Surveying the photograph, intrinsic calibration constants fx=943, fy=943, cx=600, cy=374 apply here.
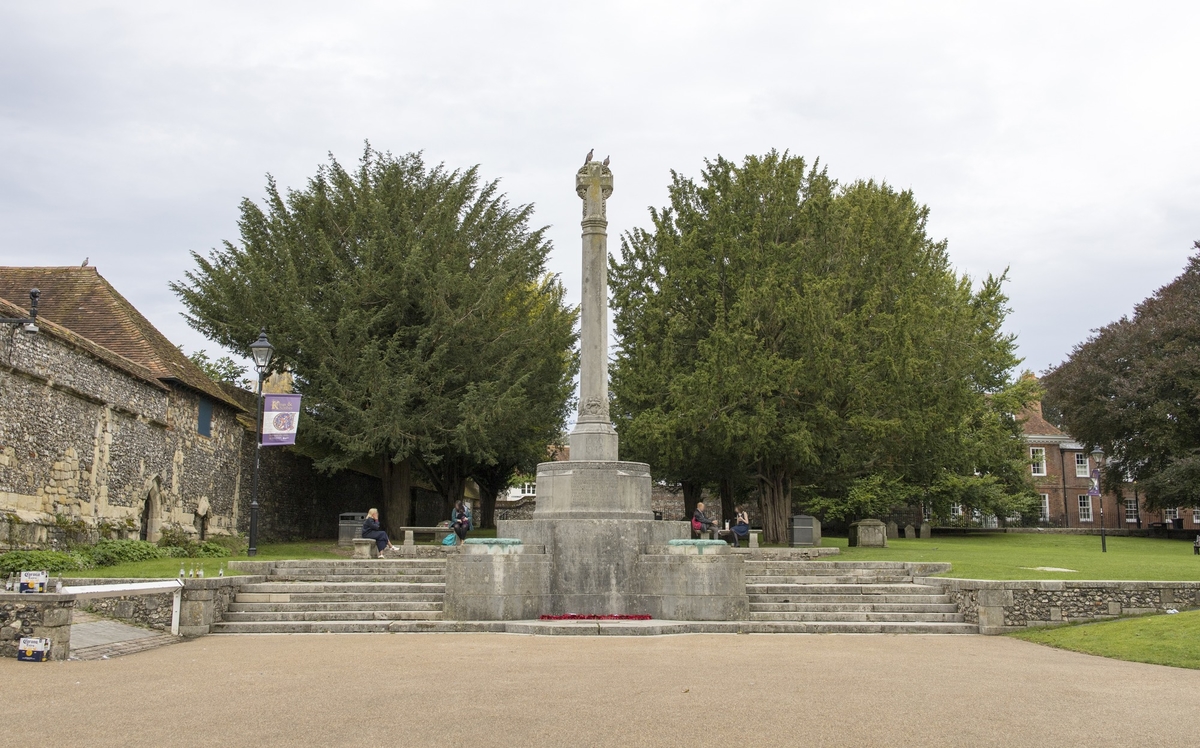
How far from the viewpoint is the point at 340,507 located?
114 ft

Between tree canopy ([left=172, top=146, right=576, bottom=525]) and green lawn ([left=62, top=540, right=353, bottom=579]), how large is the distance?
2.90 metres

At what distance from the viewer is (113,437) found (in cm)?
2186

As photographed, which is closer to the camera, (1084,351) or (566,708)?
(566,708)

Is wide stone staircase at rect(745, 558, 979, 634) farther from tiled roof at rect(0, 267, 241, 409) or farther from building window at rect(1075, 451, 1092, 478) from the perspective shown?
building window at rect(1075, 451, 1092, 478)

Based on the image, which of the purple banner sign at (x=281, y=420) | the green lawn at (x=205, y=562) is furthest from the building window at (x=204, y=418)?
the purple banner sign at (x=281, y=420)

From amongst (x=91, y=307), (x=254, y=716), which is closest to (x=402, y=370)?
(x=91, y=307)

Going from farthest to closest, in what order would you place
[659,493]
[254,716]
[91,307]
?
[659,493] < [91,307] < [254,716]

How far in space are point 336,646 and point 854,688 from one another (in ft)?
21.4

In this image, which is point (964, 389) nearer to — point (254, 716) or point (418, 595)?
point (418, 595)

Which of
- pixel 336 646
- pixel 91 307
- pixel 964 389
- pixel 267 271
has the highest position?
pixel 267 271

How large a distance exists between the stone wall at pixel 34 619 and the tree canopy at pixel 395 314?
15.8 m

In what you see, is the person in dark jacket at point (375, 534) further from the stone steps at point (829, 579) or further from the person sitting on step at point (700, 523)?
the stone steps at point (829, 579)

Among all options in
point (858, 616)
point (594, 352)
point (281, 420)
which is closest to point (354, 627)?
point (594, 352)

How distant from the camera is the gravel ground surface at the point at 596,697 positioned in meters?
6.54
